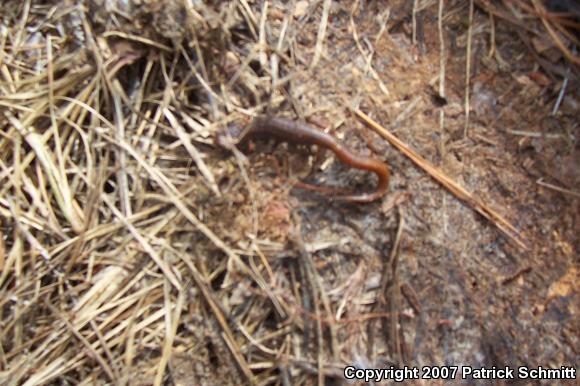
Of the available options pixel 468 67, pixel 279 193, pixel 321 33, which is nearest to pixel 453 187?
pixel 468 67

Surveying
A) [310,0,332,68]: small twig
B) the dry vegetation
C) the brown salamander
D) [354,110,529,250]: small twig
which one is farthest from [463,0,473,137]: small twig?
[310,0,332,68]: small twig

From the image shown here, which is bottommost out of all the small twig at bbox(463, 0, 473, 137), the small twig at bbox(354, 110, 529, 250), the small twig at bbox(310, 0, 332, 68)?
the small twig at bbox(354, 110, 529, 250)

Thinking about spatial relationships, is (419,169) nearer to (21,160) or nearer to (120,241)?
(120,241)

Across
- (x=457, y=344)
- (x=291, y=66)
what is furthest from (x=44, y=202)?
(x=457, y=344)

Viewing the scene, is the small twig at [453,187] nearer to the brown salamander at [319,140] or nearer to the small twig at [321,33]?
the brown salamander at [319,140]

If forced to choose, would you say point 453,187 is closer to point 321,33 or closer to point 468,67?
point 468,67

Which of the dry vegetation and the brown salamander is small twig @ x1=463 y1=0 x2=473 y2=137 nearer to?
the dry vegetation

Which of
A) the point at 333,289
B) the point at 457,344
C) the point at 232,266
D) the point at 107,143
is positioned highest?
the point at 107,143

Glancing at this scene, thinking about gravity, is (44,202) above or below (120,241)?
above

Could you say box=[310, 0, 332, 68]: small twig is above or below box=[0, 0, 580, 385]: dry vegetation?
above
